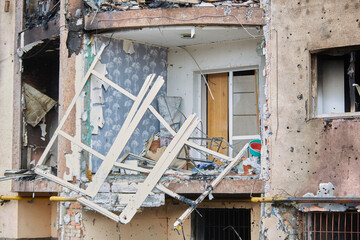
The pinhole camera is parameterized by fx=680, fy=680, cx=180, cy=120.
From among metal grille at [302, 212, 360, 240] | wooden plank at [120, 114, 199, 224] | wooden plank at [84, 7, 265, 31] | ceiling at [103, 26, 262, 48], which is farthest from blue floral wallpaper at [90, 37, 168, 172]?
metal grille at [302, 212, 360, 240]

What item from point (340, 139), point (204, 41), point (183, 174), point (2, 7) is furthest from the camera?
point (2, 7)

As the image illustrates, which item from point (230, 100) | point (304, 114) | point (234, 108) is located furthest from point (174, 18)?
point (304, 114)

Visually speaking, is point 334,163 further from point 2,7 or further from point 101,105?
point 2,7

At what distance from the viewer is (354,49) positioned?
11.5m

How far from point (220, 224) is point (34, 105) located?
4999 millimetres

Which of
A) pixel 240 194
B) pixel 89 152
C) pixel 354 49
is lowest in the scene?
pixel 240 194

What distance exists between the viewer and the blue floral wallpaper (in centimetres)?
1343

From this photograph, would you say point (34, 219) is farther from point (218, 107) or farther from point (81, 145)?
point (218, 107)

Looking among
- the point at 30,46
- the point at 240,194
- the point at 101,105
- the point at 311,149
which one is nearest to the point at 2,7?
the point at 30,46

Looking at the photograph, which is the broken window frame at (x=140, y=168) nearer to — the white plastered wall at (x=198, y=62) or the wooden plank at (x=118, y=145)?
the wooden plank at (x=118, y=145)

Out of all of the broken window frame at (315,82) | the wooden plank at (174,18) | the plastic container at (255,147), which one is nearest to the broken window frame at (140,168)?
the plastic container at (255,147)

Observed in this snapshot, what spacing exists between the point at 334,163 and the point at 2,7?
28.2 ft

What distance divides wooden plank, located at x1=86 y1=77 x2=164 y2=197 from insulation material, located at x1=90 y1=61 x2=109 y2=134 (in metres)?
1.24

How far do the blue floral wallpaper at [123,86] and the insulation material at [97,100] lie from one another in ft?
0.28
